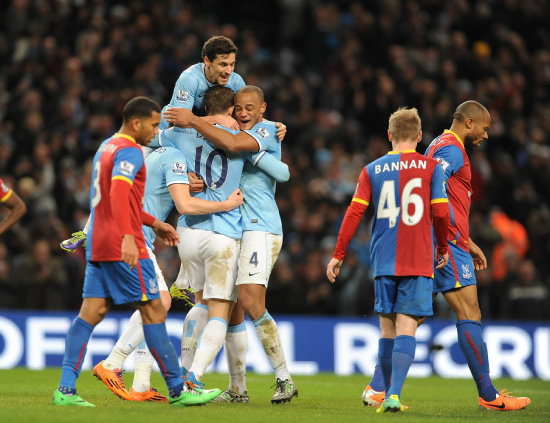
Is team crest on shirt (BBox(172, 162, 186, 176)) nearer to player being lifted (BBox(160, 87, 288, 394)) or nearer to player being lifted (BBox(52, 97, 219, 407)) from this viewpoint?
player being lifted (BBox(160, 87, 288, 394))

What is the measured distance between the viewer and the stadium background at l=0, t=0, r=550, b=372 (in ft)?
46.5

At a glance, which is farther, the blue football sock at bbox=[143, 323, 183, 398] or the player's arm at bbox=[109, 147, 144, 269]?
the blue football sock at bbox=[143, 323, 183, 398]

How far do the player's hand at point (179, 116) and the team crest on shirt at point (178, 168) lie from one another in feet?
1.03

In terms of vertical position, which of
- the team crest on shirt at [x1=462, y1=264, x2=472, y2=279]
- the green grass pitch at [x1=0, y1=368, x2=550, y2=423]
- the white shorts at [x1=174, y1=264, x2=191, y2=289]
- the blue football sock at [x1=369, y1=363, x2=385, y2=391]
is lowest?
the green grass pitch at [x1=0, y1=368, x2=550, y2=423]

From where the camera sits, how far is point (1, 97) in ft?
50.0

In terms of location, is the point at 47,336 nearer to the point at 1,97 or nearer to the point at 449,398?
the point at 1,97

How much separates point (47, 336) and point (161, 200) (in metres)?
6.00

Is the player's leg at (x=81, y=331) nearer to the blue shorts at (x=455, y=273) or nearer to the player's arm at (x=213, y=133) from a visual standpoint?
the player's arm at (x=213, y=133)

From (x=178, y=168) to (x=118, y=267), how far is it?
116 cm

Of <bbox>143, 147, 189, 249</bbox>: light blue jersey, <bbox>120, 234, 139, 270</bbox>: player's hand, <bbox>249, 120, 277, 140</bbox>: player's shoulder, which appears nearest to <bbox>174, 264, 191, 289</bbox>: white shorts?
<bbox>143, 147, 189, 249</bbox>: light blue jersey

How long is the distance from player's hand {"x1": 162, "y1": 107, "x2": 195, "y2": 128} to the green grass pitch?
→ 2228 mm

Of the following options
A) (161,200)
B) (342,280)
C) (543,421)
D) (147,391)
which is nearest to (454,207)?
(543,421)

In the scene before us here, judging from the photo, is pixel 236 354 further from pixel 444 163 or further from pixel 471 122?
pixel 471 122

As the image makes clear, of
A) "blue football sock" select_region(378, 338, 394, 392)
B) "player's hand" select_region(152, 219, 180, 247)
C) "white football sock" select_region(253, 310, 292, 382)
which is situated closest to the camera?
"player's hand" select_region(152, 219, 180, 247)
